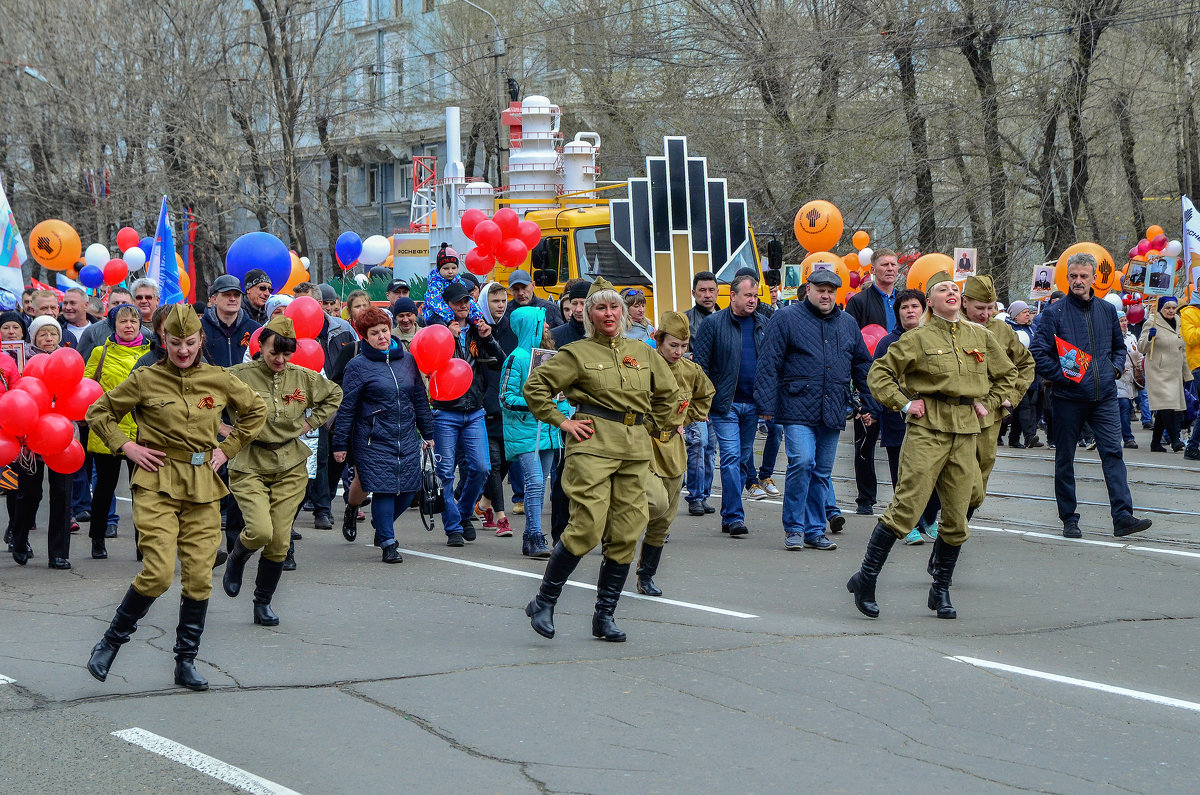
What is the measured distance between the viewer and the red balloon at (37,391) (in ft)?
28.3

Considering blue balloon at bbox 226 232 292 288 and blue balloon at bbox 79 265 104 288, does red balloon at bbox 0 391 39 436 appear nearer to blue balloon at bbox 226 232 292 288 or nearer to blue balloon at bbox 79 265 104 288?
blue balloon at bbox 226 232 292 288

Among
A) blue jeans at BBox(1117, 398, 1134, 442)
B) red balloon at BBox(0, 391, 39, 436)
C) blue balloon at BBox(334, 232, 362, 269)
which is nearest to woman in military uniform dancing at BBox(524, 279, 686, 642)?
red balloon at BBox(0, 391, 39, 436)

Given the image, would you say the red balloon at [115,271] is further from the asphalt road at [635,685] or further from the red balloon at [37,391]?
the red balloon at [37,391]

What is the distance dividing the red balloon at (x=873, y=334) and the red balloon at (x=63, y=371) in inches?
237

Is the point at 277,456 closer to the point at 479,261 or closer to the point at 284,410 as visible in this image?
the point at 284,410

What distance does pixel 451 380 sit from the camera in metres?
9.93

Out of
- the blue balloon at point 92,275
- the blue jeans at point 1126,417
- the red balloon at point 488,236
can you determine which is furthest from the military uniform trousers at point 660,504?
the blue balloon at point 92,275

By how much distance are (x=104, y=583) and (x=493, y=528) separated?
3.28 m

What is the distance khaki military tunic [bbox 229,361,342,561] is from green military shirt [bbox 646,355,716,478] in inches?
70.7

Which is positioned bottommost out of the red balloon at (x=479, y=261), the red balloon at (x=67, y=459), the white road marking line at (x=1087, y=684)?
the white road marking line at (x=1087, y=684)

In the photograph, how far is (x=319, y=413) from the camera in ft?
25.4

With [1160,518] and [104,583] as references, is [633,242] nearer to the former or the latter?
[1160,518]

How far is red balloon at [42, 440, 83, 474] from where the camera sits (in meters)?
8.92

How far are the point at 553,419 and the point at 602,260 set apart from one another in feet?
33.9
